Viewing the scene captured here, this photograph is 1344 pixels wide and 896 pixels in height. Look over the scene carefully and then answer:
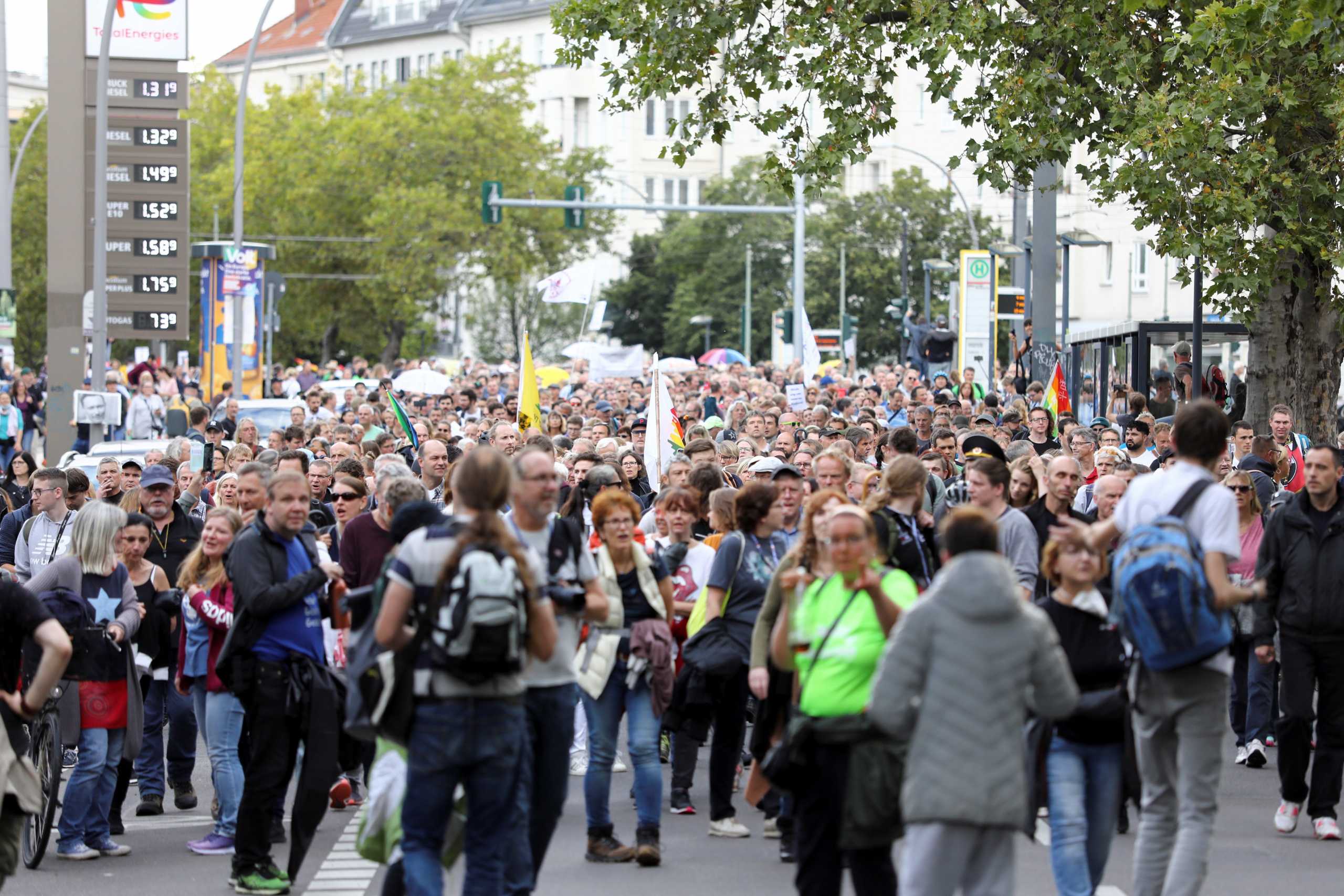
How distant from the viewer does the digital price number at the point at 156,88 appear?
32.2 meters

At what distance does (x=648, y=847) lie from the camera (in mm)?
9180

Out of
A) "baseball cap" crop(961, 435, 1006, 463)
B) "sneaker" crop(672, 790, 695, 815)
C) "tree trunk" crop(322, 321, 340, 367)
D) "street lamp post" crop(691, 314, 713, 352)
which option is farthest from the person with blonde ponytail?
"street lamp post" crop(691, 314, 713, 352)

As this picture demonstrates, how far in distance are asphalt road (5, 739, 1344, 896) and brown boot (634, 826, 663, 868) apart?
0.05 meters

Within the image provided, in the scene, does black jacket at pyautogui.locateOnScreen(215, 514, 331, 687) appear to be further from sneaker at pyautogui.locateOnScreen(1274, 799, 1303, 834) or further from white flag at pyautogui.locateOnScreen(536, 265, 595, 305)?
white flag at pyautogui.locateOnScreen(536, 265, 595, 305)

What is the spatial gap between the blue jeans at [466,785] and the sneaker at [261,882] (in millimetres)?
2014

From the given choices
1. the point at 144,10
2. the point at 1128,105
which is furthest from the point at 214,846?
the point at 144,10

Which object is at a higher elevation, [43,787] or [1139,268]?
[1139,268]

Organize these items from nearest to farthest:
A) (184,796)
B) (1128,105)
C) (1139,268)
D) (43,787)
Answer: (43,787) → (184,796) → (1128,105) → (1139,268)

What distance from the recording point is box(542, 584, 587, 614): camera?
749 cm

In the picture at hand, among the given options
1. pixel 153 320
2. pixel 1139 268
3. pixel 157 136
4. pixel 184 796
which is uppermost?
pixel 1139 268

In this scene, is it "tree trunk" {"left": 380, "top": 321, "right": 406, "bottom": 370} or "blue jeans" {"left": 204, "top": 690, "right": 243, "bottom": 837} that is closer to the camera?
"blue jeans" {"left": 204, "top": 690, "right": 243, "bottom": 837}

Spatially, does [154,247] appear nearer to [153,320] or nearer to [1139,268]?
[153,320]

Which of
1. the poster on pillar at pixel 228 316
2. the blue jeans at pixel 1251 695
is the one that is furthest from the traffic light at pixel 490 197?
the blue jeans at pixel 1251 695

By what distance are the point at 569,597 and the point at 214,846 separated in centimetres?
311
